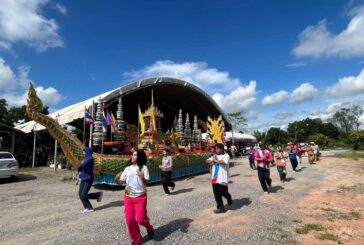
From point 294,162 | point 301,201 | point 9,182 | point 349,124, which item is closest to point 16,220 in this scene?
point 301,201

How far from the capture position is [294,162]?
16047 millimetres

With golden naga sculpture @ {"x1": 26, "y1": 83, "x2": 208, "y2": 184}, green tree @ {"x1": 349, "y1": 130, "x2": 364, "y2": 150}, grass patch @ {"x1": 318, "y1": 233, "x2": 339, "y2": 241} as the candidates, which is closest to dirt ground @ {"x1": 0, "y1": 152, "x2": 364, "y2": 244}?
grass patch @ {"x1": 318, "y1": 233, "x2": 339, "y2": 241}

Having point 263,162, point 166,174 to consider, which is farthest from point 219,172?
point 166,174

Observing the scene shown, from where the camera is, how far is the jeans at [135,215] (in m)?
4.85

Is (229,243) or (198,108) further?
(198,108)

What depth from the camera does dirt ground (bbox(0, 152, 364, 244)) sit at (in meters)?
5.38

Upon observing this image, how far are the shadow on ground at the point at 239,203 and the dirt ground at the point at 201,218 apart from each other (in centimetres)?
3

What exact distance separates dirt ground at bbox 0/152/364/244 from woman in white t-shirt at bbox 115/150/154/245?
0.45 m

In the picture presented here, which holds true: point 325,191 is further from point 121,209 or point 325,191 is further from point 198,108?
point 198,108

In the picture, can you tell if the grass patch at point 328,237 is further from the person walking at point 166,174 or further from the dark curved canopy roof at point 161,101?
the dark curved canopy roof at point 161,101

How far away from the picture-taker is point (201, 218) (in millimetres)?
6621

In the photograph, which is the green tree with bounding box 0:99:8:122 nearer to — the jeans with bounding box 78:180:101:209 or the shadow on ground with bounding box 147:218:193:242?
the jeans with bounding box 78:180:101:209

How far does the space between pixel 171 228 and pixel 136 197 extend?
4.51 ft

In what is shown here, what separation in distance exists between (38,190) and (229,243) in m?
8.95
